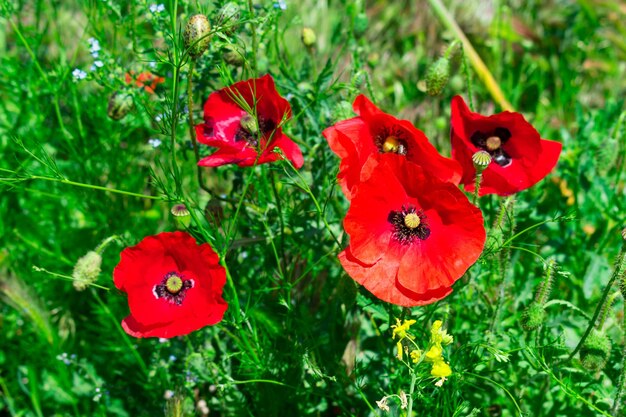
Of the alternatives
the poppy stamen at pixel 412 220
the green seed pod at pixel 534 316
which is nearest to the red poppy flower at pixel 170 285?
the poppy stamen at pixel 412 220

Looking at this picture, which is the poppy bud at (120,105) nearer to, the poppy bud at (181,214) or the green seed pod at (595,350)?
the poppy bud at (181,214)

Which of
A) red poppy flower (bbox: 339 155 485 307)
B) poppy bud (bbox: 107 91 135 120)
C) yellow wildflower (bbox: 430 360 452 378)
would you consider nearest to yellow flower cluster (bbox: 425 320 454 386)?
yellow wildflower (bbox: 430 360 452 378)

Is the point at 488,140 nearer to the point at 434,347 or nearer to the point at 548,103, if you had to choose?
the point at 434,347

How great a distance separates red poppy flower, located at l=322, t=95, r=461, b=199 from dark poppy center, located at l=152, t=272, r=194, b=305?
1.62 feet

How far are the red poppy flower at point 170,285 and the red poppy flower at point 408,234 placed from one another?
32 cm

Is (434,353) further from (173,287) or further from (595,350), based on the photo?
(173,287)

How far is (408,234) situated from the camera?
1.84m

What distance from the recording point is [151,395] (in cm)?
241

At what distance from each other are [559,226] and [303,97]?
3.45 feet

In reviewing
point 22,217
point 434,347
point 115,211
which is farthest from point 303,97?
point 22,217

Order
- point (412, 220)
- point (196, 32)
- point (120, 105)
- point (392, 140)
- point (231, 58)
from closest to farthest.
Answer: point (196, 32)
point (412, 220)
point (392, 140)
point (231, 58)
point (120, 105)

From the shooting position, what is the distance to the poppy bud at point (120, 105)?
7.49 ft

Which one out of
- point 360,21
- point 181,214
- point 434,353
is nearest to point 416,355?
point 434,353

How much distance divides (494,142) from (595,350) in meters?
0.57
